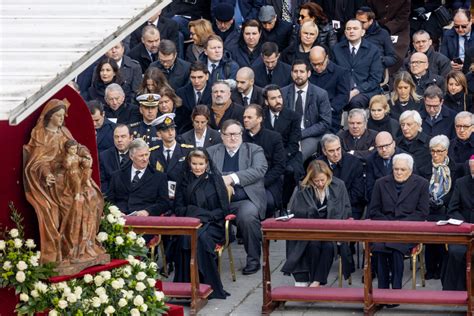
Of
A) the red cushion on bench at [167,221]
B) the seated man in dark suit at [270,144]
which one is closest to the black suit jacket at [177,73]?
the seated man in dark suit at [270,144]

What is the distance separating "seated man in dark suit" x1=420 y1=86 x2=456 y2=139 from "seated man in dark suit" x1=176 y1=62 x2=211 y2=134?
9.38 feet

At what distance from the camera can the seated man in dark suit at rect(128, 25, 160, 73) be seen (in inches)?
832

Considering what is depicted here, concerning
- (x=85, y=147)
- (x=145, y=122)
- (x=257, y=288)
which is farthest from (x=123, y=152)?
(x=85, y=147)

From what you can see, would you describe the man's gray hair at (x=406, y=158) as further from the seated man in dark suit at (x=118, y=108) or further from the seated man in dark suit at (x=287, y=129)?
the seated man in dark suit at (x=118, y=108)

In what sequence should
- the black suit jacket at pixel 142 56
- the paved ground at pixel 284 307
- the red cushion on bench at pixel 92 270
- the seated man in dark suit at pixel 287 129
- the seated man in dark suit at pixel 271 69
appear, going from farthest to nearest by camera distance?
the black suit jacket at pixel 142 56
the seated man in dark suit at pixel 271 69
the seated man in dark suit at pixel 287 129
the paved ground at pixel 284 307
the red cushion on bench at pixel 92 270

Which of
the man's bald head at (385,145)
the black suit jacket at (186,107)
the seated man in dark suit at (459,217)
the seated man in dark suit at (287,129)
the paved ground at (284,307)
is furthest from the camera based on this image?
the black suit jacket at (186,107)

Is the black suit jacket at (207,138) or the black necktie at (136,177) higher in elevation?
the black suit jacket at (207,138)

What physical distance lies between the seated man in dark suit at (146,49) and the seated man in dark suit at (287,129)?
120 inches

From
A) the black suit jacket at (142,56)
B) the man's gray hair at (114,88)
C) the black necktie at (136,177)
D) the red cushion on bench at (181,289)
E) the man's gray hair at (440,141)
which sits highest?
the black suit jacket at (142,56)

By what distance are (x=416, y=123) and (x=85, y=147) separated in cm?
708

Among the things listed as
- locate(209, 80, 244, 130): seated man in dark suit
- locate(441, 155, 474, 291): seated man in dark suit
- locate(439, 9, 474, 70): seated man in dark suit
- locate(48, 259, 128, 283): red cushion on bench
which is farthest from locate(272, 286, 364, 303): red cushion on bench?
locate(439, 9, 474, 70): seated man in dark suit

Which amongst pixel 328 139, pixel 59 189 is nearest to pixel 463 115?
pixel 328 139

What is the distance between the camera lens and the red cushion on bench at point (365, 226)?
15.4 m

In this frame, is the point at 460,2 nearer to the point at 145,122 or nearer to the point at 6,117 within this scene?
the point at 145,122
